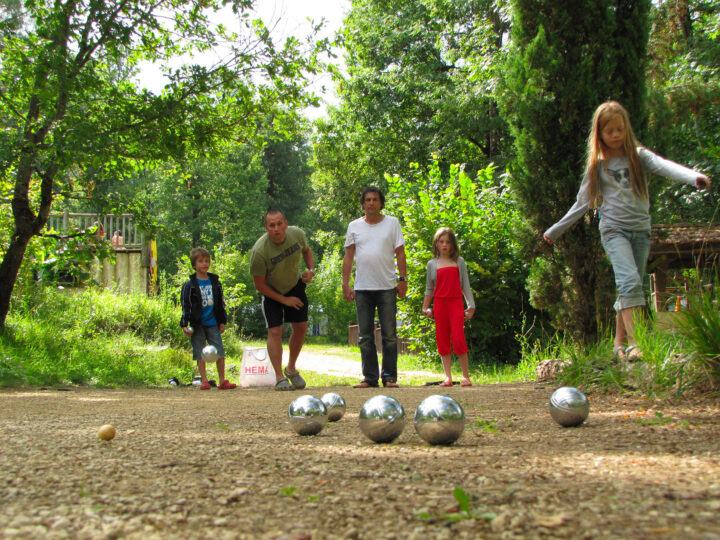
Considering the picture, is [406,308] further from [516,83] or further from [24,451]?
[24,451]

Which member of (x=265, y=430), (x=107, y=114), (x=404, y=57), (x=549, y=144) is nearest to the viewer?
(x=265, y=430)

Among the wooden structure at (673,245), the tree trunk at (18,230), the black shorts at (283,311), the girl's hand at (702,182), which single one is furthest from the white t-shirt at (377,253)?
the tree trunk at (18,230)

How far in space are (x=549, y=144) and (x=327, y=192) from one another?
21064 mm

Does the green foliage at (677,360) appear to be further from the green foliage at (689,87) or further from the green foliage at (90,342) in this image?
the green foliage at (689,87)

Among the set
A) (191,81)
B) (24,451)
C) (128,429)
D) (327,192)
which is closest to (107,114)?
(191,81)

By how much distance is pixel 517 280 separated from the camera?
9.51 metres

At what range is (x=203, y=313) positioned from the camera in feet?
25.3

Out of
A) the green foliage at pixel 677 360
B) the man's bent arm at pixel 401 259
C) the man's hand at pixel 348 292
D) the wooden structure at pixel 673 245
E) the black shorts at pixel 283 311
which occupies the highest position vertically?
the wooden structure at pixel 673 245

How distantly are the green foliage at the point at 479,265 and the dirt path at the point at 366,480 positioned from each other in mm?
5812

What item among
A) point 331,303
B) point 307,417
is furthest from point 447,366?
point 331,303

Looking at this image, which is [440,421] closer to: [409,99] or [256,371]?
[256,371]

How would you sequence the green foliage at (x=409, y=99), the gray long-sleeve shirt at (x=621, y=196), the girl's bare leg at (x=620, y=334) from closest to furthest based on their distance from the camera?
1. the gray long-sleeve shirt at (x=621, y=196)
2. the girl's bare leg at (x=620, y=334)
3. the green foliage at (x=409, y=99)

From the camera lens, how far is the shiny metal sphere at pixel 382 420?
2.86m

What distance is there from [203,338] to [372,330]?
2.27 meters
